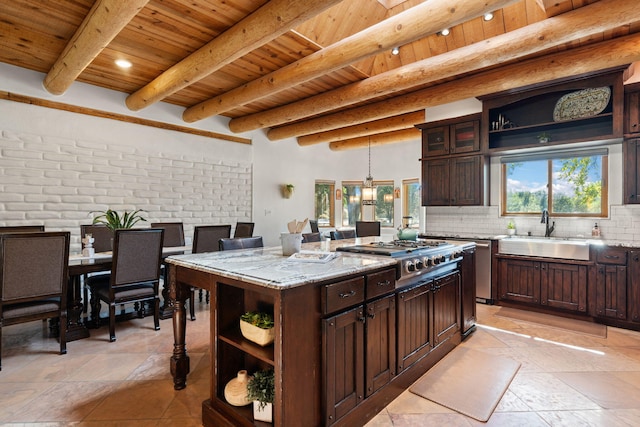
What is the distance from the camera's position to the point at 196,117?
5.27 m

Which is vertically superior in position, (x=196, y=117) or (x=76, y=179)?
(x=196, y=117)

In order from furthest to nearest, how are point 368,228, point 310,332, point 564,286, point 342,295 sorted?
point 368,228
point 564,286
point 342,295
point 310,332

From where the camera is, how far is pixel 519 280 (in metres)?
3.95

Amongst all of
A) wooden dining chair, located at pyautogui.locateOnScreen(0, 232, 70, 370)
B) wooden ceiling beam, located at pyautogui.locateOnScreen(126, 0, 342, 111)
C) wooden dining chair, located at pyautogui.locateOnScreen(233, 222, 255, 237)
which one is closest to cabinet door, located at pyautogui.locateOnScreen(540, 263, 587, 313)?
wooden ceiling beam, located at pyautogui.locateOnScreen(126, 0, 342, 111)

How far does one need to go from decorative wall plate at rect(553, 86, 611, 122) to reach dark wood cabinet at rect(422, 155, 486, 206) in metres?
1.01

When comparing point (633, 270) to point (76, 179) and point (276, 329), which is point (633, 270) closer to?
point (276, 329)

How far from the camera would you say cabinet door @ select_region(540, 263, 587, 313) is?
355cm

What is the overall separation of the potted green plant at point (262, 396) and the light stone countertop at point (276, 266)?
1.76ft

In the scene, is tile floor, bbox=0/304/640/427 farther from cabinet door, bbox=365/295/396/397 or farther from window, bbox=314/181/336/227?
window, bbox=314/181/336/227

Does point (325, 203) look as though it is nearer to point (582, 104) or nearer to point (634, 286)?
point (582, 104)

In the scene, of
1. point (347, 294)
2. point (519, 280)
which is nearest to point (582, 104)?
point (519, 280)

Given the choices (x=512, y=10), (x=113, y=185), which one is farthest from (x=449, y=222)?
(x=113, y=185)

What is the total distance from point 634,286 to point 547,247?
809 mm

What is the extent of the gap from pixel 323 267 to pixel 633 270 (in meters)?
3.55
